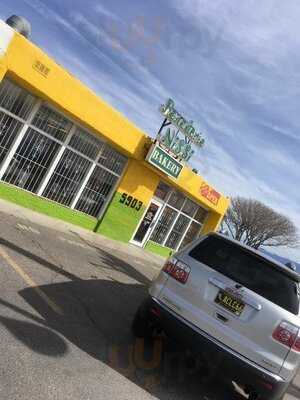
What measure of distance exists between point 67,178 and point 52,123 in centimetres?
198

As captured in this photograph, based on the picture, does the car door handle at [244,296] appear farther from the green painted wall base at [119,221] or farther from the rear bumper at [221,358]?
the green painted wall base at [119,221]

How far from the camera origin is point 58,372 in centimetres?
440

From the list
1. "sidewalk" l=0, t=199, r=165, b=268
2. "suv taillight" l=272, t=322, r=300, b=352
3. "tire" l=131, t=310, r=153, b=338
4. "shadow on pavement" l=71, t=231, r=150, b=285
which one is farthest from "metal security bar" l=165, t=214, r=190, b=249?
"suv taillight" l=272, t=322, r=300, b=352

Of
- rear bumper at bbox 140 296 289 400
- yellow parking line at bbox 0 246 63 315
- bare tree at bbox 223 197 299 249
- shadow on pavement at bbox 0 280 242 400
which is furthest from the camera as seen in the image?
bare tree at bbox 223 197 299 249

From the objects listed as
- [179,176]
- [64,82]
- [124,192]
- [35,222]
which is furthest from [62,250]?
[179,176]

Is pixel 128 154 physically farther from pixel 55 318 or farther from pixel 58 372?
pixel 58 372

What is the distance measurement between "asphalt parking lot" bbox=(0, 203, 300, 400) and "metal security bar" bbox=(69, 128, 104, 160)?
580cm

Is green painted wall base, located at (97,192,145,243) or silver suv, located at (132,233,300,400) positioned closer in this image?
silver suv, located at (132,233,300,400)

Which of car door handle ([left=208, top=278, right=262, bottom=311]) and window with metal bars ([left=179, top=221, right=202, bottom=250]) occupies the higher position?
window with metal bars ([left=179, top=221, right=202, bottom=250])

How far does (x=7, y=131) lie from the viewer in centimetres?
1278

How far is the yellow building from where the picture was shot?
40.6 feet

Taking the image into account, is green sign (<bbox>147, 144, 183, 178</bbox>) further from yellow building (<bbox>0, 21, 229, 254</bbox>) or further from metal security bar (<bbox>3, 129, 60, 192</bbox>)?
metal security bar (<bbox>3, 129, 60, 192</bbox>)

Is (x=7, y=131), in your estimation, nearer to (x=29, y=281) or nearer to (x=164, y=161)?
(x=164, y=161)

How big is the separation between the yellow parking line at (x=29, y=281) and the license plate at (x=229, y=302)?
2004mm
